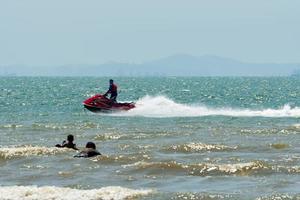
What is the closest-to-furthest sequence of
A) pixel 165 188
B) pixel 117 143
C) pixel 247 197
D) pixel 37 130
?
pixel 247 197 → pixel 165 188 → pixel 117 143 → pixel 37 130

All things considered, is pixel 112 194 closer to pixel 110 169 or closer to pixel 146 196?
pixel 146 196

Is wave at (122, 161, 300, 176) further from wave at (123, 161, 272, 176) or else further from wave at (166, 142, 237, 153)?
wave at (166, 142, 237, 153)

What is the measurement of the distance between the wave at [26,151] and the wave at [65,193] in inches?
261

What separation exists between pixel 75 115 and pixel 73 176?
28.2 meters

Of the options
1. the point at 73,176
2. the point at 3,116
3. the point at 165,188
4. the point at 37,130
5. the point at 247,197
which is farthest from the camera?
the point at 3,116

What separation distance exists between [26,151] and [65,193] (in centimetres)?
822

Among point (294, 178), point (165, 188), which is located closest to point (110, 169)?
point (165, 188)

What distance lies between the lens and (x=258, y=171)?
2186cm

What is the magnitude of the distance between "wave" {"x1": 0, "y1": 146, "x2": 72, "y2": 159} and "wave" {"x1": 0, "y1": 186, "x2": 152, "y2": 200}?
261 inches

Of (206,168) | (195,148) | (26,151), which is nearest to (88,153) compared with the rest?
(26,151)

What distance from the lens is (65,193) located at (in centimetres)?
1883

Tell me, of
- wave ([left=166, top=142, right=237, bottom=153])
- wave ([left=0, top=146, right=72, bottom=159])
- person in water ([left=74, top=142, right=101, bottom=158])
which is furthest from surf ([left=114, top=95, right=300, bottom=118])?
person in water ([left=74, top=142, right=101, bottom=158])

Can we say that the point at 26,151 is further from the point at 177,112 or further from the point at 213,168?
the point at 177,112

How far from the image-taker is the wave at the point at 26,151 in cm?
2606
